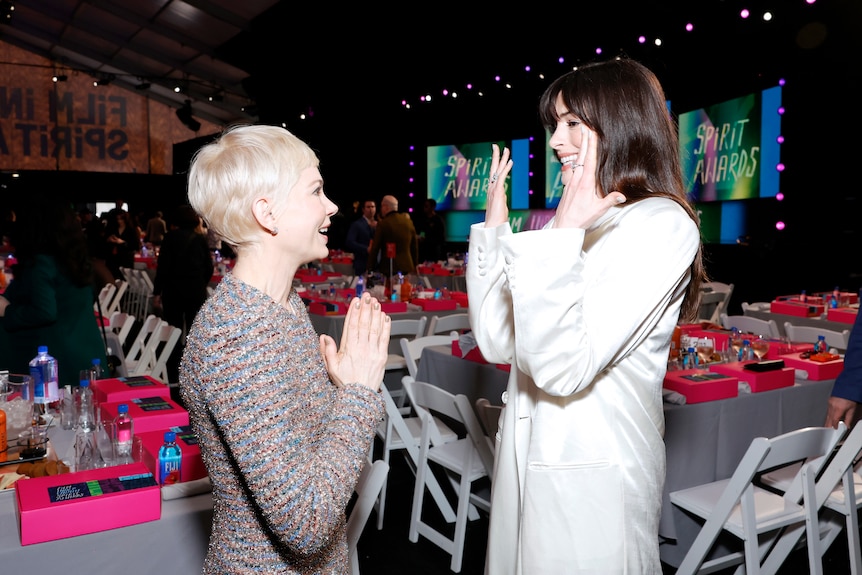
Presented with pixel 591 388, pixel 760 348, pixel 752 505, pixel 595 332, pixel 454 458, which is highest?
pixel 595 332

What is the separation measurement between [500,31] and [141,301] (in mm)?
5635

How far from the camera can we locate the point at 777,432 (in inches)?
121

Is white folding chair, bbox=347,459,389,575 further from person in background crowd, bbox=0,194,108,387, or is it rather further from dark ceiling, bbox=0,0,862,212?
dark ceiling, bbox=0,0,862,212

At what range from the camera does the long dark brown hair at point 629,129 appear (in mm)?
1391

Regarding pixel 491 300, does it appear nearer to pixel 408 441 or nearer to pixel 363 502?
pixel 363 502

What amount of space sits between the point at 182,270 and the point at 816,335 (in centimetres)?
463

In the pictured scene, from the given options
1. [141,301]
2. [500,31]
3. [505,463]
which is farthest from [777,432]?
[141,301]

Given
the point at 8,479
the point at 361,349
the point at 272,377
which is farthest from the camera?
the point at 8,479

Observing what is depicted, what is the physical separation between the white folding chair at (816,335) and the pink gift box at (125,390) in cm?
338

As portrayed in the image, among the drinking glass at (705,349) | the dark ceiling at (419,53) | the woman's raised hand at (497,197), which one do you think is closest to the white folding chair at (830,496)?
the drinking glass at (705,349)

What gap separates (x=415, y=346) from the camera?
4.12 m

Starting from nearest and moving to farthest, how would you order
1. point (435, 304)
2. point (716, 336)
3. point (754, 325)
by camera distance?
point (716, 336) < point (754, 325) < point (435, 304)

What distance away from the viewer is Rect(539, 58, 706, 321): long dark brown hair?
1391 millimetres

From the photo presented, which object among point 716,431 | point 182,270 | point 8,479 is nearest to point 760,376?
point 716,431
